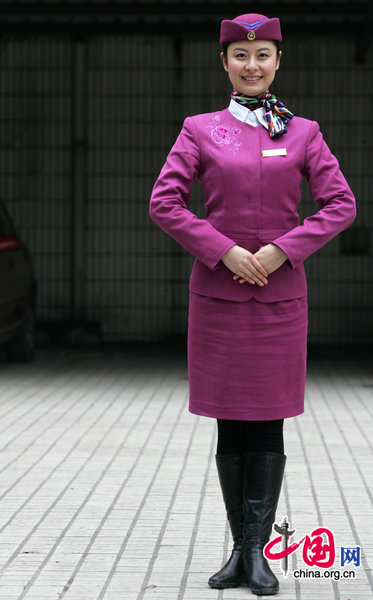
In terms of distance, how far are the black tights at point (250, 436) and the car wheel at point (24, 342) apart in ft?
23.6

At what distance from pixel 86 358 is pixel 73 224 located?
2020 millimetres

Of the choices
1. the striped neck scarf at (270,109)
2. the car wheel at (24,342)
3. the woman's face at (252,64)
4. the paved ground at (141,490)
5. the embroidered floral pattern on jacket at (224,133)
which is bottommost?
the car wheel at (24,342)

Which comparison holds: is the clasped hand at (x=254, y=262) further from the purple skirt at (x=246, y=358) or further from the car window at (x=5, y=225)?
the car window at (x=5, y=225)

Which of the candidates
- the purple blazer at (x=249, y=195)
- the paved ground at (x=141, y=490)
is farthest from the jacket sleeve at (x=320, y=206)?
the paved ground at (x=141, y=490)

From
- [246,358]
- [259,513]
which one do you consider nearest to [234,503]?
[259,513]

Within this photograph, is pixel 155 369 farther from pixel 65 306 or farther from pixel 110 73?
pixel 110 73

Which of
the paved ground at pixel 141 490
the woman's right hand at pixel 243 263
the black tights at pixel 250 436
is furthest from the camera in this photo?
the paved ground at pixel 141 490

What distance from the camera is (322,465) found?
655 cm

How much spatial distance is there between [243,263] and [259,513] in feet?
2.99

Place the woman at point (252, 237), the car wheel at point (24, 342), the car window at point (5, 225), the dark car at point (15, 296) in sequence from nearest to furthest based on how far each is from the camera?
the woman at point (252, 237)
the dark car at point (15, 296)
the car window at point (5, 225)
the car wheel at point (24, 342)

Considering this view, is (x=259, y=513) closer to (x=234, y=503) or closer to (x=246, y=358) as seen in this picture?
(x=234, y=503)

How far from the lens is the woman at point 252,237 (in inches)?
162

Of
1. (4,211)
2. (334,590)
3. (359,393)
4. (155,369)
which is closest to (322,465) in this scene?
(334,590)

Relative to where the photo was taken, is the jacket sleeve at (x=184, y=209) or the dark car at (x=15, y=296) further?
the dark car at (x=15, y=296)
